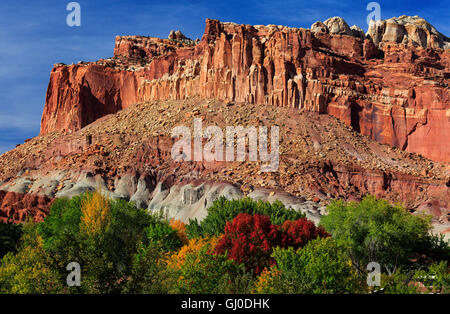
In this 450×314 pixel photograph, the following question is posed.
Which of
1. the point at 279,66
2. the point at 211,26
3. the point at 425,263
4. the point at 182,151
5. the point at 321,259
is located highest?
the point at 211,26

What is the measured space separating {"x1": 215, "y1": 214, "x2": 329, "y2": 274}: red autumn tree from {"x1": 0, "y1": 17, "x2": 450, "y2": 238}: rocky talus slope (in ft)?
90.5

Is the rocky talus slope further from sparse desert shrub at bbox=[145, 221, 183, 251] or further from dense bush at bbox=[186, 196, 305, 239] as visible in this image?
sparse desert shrub at bbox=[145, 221, 183, 251]

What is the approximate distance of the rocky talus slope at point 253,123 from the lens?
88.6m

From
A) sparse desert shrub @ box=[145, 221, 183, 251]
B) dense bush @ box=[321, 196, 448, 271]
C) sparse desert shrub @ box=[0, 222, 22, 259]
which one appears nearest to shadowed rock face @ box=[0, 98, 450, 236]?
dense bush @ box=[321, 196, 448, 271]

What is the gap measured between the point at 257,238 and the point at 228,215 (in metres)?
13.9

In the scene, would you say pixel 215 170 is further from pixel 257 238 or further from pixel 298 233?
pixel 257 238

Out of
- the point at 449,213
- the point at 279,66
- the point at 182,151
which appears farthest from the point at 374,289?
the point at 279,66

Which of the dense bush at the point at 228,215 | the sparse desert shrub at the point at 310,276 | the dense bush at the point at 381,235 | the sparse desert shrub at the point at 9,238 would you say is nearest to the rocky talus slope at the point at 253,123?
the dense bush at the point at 228,215

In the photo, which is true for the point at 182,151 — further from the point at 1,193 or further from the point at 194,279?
the point at 194,279

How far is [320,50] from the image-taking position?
12038 centimetres

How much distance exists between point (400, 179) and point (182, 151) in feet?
108

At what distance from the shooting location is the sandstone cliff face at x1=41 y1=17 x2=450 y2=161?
107m

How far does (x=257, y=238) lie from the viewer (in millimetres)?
41719

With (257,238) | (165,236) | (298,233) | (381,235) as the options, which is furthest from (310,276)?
(165,236)
